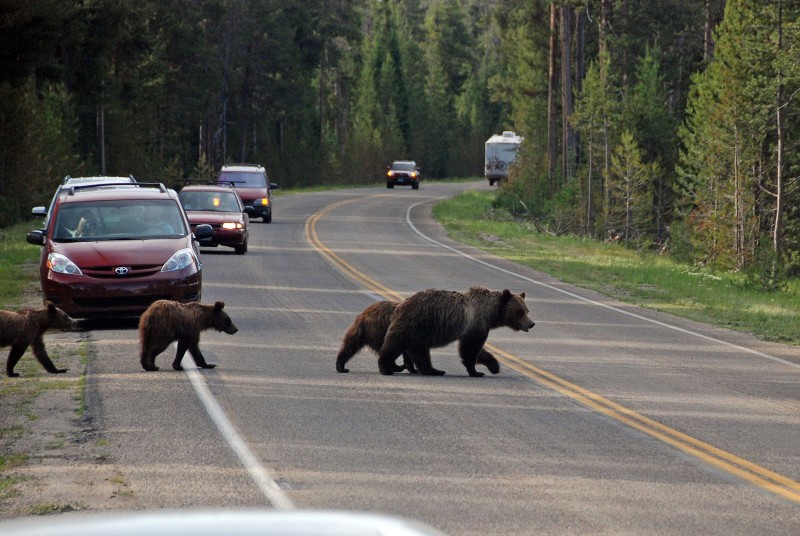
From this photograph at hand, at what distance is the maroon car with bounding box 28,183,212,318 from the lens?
16.1 meters

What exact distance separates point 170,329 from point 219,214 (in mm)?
17844

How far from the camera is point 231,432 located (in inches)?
382

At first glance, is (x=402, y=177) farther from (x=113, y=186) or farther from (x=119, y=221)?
(x=119, y=221)

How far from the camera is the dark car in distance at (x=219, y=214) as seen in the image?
29.8 metres

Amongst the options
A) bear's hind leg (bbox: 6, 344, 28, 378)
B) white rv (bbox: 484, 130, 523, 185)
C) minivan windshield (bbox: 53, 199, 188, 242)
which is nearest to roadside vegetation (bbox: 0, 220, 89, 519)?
bear's hind leg (bbox: 6, 344, 28, 378)

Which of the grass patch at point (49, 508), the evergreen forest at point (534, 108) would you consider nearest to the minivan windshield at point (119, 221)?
the grass patch at point (49, 508)

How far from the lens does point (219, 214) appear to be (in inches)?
1191

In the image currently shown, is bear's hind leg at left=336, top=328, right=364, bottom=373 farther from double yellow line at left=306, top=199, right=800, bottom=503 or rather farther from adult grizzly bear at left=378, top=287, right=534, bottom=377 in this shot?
double yellow line at left=306, top=199, right=800, bottom=503

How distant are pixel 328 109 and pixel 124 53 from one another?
70288 mm

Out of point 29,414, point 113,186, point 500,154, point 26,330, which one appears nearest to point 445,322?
point 29,414

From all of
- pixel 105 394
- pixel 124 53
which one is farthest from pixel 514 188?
pixel 105 394

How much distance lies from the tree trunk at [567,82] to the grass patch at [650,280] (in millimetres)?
11192

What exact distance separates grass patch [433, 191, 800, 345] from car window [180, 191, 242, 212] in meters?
7.52

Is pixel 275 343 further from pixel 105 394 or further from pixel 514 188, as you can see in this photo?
pixel 514 188
